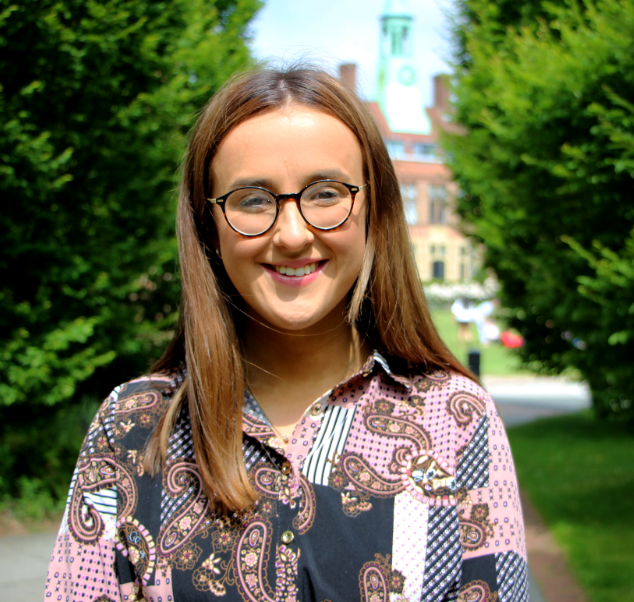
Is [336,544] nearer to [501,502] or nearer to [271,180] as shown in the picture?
[501,502]

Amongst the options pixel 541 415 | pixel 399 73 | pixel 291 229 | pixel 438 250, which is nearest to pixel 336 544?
pixel 291 229

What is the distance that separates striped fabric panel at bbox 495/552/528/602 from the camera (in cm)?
140

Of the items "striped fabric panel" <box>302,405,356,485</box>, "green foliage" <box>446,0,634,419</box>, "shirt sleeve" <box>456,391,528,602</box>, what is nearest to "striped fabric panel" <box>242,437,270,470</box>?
"striped fabric panel" <box>302,405,356,485</box>

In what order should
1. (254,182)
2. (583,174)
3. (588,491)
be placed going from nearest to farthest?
(254,182) < (583,174) < (588,491)

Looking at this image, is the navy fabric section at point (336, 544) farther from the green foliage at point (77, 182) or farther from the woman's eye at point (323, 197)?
the green foliage at point (77, 182)

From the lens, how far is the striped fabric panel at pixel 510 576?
1.40 metres

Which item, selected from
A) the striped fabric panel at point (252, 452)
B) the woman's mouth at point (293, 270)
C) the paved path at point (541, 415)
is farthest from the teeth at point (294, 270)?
the paved path at point (541, 415)

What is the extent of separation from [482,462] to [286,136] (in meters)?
0.81

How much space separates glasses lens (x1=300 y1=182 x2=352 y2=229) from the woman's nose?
18mm

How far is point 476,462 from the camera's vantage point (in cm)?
147

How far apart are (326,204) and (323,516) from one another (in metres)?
0.66

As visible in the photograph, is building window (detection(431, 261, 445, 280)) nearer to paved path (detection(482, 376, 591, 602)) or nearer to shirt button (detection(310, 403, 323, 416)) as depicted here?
paved path (detection(482, 376, 591, 602))

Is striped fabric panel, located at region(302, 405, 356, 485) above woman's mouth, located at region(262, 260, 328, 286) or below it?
below

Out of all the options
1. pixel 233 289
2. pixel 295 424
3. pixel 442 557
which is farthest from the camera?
pixel 233 289
